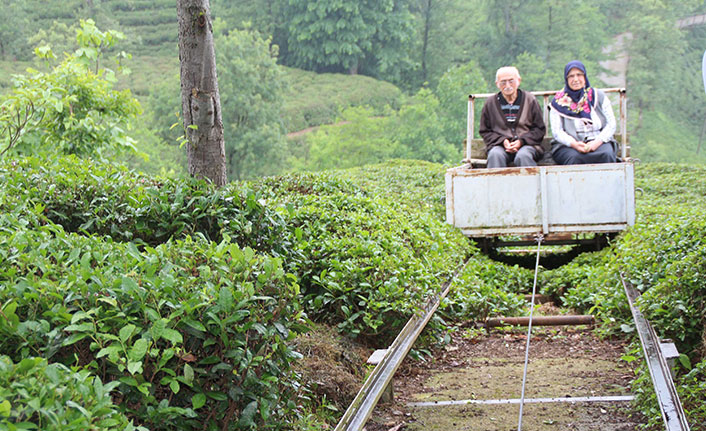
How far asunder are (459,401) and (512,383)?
509 mm

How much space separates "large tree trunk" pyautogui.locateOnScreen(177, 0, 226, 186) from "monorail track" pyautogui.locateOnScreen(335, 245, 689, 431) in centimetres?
181

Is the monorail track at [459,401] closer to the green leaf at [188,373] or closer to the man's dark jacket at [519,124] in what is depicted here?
the green leaf at [188,373]

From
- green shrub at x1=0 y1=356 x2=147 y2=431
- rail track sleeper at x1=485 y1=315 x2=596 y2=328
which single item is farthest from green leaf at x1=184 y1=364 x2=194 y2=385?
rail track sleeper at x1=485 y1=315 x2=596 y2=328

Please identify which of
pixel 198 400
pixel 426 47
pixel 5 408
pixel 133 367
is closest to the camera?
pixel 5 408

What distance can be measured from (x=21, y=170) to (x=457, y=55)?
5982 centimetres

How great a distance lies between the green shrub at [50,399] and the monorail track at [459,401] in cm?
132

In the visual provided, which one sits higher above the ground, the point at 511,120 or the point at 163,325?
the point at 511,120

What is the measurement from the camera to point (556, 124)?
31.8 ft

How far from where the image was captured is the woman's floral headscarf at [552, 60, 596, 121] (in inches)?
378

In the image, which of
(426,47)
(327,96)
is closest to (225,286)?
(327,96)

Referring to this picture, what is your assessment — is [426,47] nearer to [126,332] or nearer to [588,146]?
[588,146]

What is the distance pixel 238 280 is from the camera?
307 cm

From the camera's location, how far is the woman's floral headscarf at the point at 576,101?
960 cm

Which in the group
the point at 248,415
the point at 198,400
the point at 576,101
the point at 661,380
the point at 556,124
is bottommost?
the point at 661,380
